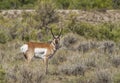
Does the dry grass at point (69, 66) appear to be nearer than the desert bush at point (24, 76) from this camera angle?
No

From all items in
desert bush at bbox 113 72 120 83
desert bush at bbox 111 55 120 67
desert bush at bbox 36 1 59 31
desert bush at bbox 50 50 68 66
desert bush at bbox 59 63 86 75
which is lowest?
desert bush at bbox 36 1 59 31

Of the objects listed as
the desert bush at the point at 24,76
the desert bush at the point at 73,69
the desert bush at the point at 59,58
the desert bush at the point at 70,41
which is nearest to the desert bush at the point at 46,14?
the desert bush at the point at 70,41

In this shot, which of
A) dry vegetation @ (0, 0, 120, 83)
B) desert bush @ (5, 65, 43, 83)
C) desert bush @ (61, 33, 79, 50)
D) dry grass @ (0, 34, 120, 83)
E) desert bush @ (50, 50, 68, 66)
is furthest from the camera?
desert bush @ (61, 33, 79, 50)

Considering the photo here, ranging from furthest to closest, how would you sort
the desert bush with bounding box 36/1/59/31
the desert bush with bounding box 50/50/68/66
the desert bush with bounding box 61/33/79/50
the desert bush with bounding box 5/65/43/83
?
the desert bush with bounding box 36/1/59/31, the desert bush with bounding box 61/33/79/50, the desert bush with bounding box 50/50/68/66, the desert bush with bounding box 5/65/43/83

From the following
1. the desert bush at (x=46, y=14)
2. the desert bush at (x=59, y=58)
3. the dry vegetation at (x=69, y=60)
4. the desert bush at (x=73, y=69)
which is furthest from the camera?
the desert bush at (x=46, y=14)

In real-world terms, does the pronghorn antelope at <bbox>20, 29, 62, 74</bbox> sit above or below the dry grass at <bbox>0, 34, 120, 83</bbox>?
above

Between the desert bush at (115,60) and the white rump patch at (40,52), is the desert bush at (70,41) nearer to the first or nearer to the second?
the desert bush at (115,60)

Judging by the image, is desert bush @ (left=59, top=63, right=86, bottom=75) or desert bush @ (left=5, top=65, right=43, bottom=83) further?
desert bush @ (left=59, top=63, right=86, bottom=75)

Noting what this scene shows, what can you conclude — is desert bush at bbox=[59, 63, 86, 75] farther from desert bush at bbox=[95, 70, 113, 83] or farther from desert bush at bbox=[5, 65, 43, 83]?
desert bush at bbox=[5, 65, 43, 83]

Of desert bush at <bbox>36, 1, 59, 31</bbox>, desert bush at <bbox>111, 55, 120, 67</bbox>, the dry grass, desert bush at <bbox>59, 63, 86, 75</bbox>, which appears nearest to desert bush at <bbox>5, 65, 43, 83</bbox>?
the dry grass

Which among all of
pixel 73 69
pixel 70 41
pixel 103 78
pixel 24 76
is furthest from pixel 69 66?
pixel 70 41

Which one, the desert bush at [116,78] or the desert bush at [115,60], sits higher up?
the desert bush at [116,78]

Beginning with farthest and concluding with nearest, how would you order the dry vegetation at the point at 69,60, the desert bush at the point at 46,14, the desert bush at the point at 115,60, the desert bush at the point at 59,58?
the desert bush at the point at 46,14
the desert bush at the point at 59,58
the desert bush at the point at 115,60
the dry vegetation at the point at 69,60

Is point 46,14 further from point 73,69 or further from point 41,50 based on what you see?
point 73,69
